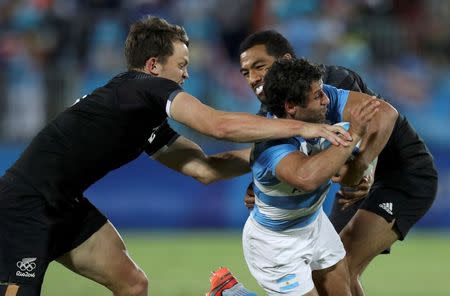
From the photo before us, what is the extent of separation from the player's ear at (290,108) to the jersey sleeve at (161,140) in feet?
4.71

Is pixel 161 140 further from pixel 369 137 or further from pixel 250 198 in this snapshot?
pixel 369 137

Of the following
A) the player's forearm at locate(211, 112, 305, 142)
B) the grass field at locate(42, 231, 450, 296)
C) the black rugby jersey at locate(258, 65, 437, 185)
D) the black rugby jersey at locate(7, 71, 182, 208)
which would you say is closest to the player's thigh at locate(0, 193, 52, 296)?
the black rugby jersey at locate(7, 71, 182, 208)

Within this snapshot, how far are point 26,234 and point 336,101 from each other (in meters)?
2.26

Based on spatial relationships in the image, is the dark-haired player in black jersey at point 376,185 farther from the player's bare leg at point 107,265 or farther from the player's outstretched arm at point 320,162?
the player's bare leg at point 107,265

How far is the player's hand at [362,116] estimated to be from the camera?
554 centimetres

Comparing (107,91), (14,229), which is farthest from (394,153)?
(14,229)

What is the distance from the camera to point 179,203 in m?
14.5

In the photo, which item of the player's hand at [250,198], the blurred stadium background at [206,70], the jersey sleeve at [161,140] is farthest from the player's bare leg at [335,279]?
the blurred stadium background at [206,70]

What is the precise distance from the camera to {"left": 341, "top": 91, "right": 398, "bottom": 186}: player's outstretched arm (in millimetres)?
6035

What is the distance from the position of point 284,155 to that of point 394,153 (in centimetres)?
182

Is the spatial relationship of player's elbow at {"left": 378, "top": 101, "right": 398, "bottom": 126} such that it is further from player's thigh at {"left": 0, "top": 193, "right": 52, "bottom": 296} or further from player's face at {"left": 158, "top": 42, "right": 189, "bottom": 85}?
player's thigh at {"left": 0, "top": 193, "right": 52, "bottom": 296}

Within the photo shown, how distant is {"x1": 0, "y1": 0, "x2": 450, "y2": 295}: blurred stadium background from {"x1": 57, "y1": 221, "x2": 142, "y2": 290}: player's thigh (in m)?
5.92

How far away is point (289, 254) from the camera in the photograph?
19.9ft

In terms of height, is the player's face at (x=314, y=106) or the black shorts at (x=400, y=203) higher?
the player's face at (x=314, y=106)
